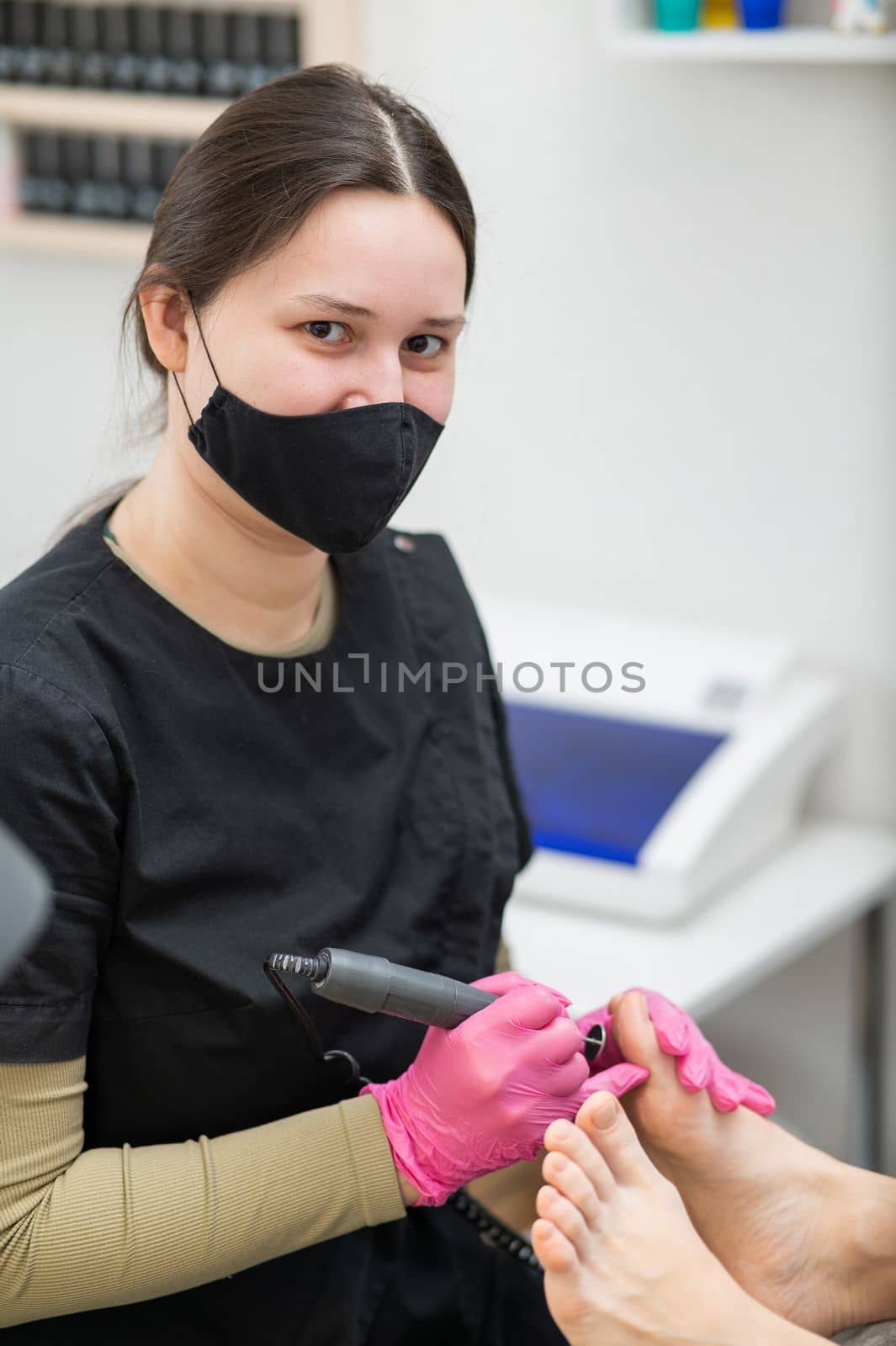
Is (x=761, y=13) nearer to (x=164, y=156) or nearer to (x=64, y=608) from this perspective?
(x=164, y=156)

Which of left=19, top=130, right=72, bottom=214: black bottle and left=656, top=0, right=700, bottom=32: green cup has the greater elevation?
left=656, top=0, right=700, bottom=32: green cup

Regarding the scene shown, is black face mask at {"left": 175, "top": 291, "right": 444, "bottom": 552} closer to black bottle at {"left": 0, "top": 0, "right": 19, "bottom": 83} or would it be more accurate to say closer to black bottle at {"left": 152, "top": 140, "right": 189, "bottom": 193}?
black bottle at {"left": 152, "top": 140, "right": 189, "bottom": 193}

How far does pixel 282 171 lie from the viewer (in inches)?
40.5

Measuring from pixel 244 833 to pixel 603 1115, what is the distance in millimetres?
321

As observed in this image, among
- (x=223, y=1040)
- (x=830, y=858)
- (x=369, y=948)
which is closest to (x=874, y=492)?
(x=830, y=858)

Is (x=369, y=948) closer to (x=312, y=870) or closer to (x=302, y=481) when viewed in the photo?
(x=312, y=870)

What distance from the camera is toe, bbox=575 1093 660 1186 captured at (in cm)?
104

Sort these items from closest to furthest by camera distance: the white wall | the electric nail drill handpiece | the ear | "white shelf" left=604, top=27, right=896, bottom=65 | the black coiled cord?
the electric nail drill handpiece
the ear
the black coiled cord
"white shelf" left=604, top=27, right=896, bottom=65
the white wall

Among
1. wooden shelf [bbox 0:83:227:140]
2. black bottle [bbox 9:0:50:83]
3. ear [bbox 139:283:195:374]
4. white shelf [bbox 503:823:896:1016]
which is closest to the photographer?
ear [bbox 139:283:195:374]

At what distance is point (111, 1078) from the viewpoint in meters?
1.07

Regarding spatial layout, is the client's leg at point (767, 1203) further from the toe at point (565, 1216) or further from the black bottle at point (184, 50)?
the black bottle at point (184, 50)

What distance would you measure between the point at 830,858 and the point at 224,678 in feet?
3.48

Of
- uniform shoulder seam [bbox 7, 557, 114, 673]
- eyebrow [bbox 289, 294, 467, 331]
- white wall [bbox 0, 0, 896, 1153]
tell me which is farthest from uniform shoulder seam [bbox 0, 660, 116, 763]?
white wall [bbox 0, 0, 896, 1153]

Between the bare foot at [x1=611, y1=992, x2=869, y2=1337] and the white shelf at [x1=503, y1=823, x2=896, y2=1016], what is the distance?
0.33m
